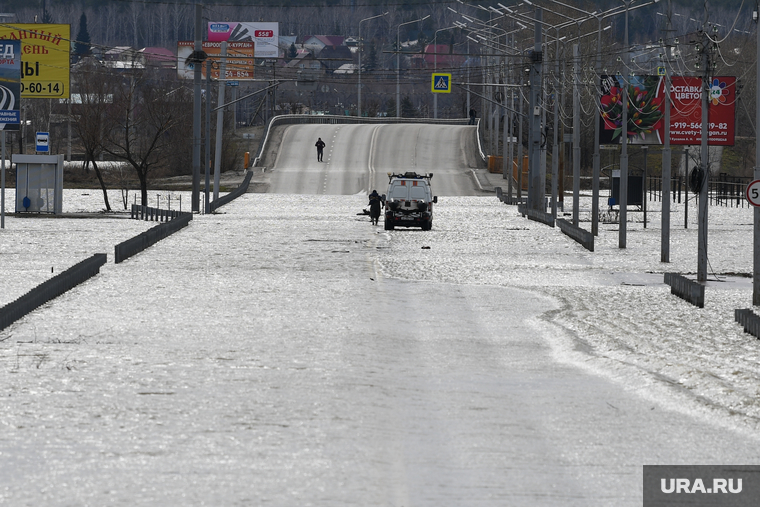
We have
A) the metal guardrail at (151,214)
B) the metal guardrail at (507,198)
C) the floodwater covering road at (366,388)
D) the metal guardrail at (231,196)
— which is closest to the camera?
the floodwater covering road at (366,388)

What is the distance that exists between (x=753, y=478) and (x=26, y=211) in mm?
48460

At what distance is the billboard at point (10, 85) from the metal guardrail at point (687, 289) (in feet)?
89.1

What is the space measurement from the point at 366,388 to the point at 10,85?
38057mm

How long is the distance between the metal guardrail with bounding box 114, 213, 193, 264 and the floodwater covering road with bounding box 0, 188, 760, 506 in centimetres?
154

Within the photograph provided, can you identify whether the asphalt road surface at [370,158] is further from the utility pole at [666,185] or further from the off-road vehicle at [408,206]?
the utility pole at [666,185]

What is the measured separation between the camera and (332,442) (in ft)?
36.4

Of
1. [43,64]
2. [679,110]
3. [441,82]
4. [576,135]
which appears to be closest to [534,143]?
[679,110]

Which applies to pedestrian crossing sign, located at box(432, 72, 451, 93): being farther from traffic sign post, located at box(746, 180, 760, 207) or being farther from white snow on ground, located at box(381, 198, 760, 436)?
traffic sign post, located at box(746, 180, 760, 207)

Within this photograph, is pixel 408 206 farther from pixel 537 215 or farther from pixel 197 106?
pixel 197 106

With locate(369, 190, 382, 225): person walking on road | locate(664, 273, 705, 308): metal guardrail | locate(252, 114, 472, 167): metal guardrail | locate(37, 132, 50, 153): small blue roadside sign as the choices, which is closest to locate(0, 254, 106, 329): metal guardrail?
locate(664, 273, 705, 308): metal guardrail

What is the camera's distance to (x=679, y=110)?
196 ft

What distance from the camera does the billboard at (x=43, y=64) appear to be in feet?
209

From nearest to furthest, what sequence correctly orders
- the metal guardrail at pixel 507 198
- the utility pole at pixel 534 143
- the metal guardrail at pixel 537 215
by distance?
1. the metal guardrail at pixel 537 215
2. the utility pole at pixel 534 143
3. the metal guardrail at pixel 507 198

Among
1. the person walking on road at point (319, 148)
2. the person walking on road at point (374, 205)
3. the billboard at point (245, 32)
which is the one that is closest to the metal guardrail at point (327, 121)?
the person walking on road at point (319, 148)
